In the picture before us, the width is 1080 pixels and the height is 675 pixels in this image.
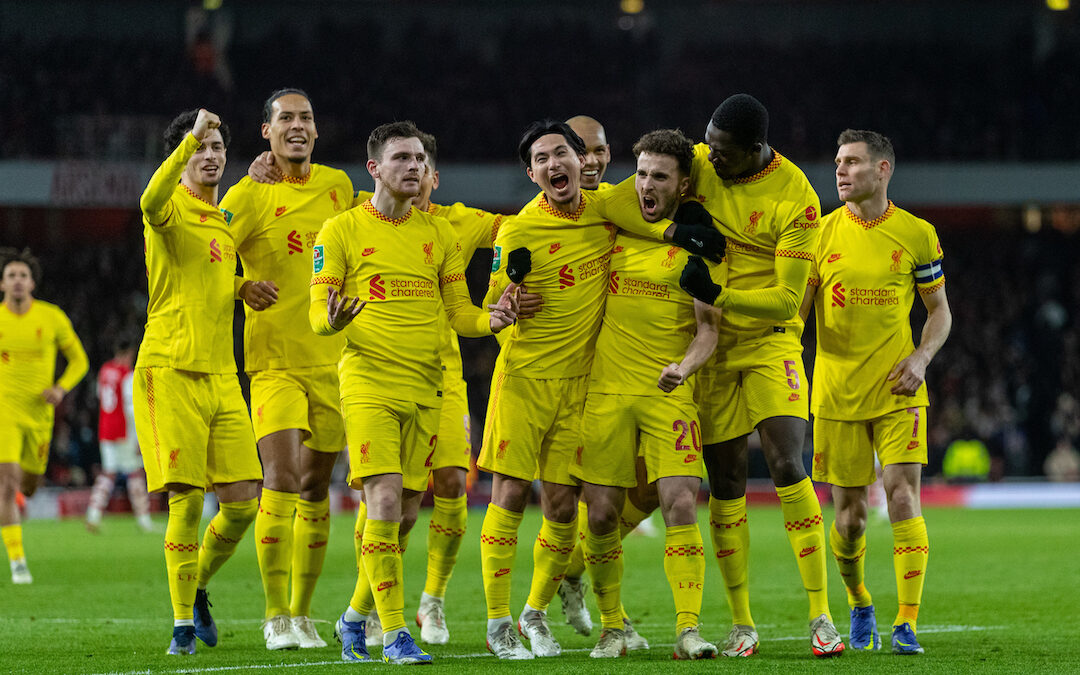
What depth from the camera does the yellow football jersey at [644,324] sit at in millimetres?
6707

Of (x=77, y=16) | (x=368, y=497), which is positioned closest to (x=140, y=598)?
(x=368, y=497)

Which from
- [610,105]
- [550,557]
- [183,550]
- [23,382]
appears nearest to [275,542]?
[183,550]

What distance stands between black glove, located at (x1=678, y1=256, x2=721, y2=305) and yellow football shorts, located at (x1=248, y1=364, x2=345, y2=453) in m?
2.17

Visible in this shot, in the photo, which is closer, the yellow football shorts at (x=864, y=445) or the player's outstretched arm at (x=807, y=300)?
the yellow football shorts at (x=864, y=445)

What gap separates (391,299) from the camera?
670 cm

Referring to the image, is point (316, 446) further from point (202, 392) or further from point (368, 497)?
point (368, 497)

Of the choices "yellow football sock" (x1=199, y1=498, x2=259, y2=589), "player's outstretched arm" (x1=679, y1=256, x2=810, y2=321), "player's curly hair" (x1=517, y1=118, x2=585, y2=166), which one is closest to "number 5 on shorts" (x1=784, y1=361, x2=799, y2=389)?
"player's outstretched arm" (x1=679, y1=256, x2=810, y2=321)

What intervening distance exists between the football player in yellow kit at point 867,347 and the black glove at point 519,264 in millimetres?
1675

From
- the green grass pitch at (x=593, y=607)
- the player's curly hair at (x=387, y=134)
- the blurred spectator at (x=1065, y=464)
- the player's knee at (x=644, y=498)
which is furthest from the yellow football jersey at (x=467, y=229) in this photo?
the blurred spectator at (x=1065, y=464)

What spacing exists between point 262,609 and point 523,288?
379 centimetres

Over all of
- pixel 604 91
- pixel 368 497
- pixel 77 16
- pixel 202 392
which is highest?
pixel 77 16

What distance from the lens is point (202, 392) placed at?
7.05 meters

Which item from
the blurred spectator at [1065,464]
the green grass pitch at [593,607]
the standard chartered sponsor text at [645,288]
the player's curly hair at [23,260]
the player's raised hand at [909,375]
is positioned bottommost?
the blurred spectator at [1065,464]

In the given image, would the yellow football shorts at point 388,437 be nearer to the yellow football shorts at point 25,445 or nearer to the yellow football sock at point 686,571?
the yellow football sock at point 686,571
